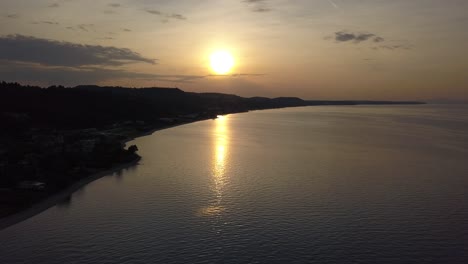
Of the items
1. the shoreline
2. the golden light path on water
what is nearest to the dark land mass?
the shoreline

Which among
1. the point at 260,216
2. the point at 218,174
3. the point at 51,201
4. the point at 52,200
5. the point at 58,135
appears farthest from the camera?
the point at 58,135

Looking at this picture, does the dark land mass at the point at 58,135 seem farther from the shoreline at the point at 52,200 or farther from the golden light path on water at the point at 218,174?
the golden light path on water at the point at 218,174

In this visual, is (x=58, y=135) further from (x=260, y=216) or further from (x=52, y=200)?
(x=260, y=216)

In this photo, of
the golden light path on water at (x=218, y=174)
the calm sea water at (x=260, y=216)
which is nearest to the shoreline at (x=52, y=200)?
the calm sea water at (x=260, y=216)

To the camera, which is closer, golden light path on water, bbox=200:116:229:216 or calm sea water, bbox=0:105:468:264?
calm sea water, bbox=0:105:468:264

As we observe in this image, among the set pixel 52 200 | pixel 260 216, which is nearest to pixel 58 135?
pixel 52 200

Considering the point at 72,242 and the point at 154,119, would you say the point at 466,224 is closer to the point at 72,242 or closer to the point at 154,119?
the point at 72,242

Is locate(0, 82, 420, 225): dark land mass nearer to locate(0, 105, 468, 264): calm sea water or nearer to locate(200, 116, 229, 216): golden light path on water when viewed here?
locate(0, 105, 468, 264): calm sea water
